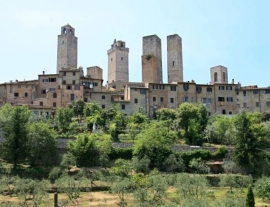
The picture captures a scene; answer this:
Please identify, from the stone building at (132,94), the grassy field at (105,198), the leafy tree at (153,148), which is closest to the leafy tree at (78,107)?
the stone building at (132,94)

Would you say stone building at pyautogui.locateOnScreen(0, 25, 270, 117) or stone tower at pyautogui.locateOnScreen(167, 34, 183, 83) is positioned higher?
stone tower at pyautogui.locateOnScreen(167, 34, 183, 83)

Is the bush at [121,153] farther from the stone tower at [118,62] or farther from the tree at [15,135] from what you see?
the stone tower at [118,62]

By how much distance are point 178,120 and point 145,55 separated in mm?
30312

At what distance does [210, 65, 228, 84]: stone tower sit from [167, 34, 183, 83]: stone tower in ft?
27.9

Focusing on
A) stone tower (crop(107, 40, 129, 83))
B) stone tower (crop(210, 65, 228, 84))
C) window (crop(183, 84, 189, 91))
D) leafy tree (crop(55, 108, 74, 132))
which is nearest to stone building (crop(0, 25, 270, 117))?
window (crop(183, 84, 189, 91))

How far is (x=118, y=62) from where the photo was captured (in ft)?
268

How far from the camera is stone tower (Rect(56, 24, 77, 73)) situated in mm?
82062

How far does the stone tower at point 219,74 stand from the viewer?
269ft

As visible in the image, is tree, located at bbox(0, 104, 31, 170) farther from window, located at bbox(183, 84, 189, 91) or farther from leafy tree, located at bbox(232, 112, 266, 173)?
window, located at bbox(183, 84, 189, 91)

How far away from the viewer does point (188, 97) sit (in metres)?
65.5

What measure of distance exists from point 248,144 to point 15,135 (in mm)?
25450

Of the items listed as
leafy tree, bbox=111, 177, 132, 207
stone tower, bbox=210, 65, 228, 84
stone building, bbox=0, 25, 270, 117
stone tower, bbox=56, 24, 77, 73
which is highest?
stone tower, bbox=56, 24, 77, 73

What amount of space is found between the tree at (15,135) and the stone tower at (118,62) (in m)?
39.8

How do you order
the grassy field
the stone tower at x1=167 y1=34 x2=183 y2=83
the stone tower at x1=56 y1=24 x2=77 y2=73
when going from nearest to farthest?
the grassy field, the stone tower at x1=167 y1=34 x2=183 y2=83, the stone tower at x1=56 y1=24 x2=77 y2=73
